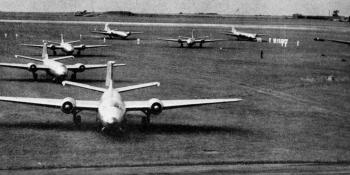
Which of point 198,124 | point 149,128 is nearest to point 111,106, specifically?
point 149,128

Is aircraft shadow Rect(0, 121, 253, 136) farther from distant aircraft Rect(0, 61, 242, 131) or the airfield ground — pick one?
distant aircraft Rect(0, 61, 242, 131)

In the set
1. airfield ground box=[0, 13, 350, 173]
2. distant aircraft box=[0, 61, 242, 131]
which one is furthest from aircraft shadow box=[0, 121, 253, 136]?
distant aircraft box=[0, 61, 242, 131]

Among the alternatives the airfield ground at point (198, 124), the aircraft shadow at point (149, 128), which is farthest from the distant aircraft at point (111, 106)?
the airfield ground at point (198, 124)

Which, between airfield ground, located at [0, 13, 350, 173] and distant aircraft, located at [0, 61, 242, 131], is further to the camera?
distant aircraft, located at [0, 61, 242, 131]

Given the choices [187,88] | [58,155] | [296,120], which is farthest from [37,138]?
[187,88]

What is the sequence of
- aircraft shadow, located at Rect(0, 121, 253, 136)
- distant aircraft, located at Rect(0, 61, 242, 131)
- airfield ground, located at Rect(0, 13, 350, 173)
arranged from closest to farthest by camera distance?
airfield ground, located at Rect(0, 13, 350, 173) < distant aircraft, located at Rect(0, 61, 242, 131) < aircraft shadow, located at Rect(0, 121, 253, 136)

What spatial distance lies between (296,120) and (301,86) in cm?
1362

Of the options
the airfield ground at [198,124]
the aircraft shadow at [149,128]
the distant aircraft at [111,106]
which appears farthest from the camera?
the aircraft shadow at [149,128]

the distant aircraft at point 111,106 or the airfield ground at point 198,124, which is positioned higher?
the distant aircraft at point 111,106

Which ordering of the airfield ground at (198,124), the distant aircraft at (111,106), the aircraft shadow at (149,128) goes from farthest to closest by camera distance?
1. the aircraft shadow at (149,128)
2. the distant aircraft at (111,106)
3. the airfield ground at (198,124)

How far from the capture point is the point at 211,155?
2000cm

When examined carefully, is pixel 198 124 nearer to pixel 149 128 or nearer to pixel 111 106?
pixel 149 128

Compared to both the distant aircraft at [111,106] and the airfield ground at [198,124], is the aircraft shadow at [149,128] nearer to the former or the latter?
the airfield ground at [198,124]

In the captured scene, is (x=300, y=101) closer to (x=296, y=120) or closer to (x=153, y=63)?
(x=296, y=120)
